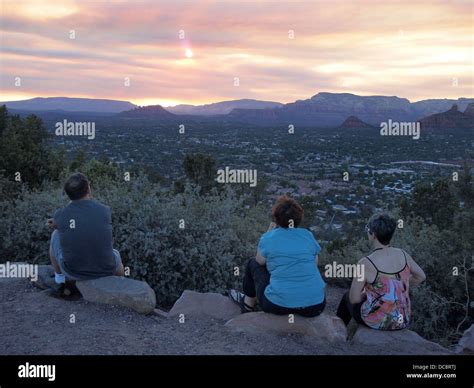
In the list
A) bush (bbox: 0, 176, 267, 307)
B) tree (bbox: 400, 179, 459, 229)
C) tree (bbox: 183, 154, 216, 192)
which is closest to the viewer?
bush (bbox: 0, 176, 267, 307)

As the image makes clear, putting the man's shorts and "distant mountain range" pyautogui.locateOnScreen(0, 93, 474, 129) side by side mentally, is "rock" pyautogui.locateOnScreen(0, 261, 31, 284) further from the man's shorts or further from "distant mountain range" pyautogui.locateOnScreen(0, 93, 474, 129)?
"distant mountain range" pyautogui.locateOnScreen(0, 93, 474, 129)

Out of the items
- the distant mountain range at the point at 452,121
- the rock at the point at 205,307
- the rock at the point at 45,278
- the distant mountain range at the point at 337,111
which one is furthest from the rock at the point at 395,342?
the distant mountain range at the point at 337,111

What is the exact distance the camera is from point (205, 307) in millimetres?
5516

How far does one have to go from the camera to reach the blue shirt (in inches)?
190

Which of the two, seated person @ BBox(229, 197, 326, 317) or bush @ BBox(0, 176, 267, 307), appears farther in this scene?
bush @ BBox(0, 176, 267, 307)

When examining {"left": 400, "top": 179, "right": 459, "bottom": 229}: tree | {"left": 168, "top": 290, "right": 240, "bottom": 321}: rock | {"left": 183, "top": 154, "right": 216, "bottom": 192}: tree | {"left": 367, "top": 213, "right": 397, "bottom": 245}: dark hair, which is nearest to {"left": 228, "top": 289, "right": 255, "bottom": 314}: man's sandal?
{"left": 168, "top": 290, "right": 240, "bottom": 321}: rock

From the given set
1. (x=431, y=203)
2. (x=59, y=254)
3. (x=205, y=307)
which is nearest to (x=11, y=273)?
(x=59, y=254)

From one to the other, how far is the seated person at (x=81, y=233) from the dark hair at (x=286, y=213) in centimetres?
161

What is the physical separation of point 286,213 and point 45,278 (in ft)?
8.67

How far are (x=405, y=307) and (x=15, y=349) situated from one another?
3162 mm

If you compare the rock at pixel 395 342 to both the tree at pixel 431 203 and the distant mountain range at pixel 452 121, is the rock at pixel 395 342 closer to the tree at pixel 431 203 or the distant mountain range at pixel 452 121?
the tree at pixel 431 203

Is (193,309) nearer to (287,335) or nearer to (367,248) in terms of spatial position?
(287,335)

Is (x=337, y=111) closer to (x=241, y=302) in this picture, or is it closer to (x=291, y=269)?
(x=241, y=302)
